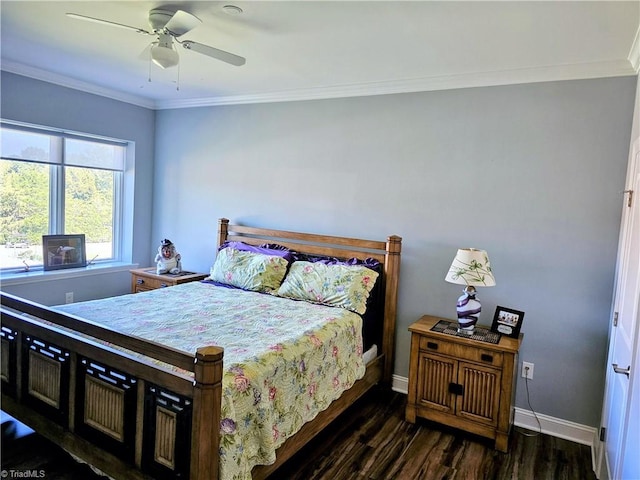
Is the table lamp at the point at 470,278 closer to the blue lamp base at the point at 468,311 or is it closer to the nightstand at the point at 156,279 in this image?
the blue lamp base at the point at 468,311

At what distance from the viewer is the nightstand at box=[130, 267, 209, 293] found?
4.08 m

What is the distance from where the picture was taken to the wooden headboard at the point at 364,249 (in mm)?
3391

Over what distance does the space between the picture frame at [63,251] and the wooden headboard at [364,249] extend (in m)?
1.65

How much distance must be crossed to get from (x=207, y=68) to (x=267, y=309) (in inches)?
77.1

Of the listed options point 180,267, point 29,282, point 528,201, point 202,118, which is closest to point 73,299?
point 29,282

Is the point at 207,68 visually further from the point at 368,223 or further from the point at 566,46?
the point at 566,46

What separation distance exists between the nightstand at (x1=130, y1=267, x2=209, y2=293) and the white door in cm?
343

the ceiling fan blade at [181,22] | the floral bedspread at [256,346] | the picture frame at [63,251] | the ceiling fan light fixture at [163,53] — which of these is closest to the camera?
the floral bedspread at [256,346]

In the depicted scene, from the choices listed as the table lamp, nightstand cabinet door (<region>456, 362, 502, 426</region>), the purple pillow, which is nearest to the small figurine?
the purple pillow

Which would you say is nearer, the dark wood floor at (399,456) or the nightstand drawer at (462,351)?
the dark wood floor at (399,456)

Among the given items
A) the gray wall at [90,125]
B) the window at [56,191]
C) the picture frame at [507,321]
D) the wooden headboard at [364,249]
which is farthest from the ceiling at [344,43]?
the picture frame at [507,321]

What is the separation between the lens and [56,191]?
13.6 ft

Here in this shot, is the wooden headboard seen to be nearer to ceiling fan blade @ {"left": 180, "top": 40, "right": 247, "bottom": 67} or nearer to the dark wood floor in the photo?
the dark wood floor

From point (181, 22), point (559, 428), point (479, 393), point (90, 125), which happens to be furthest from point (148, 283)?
point (559, 428)
